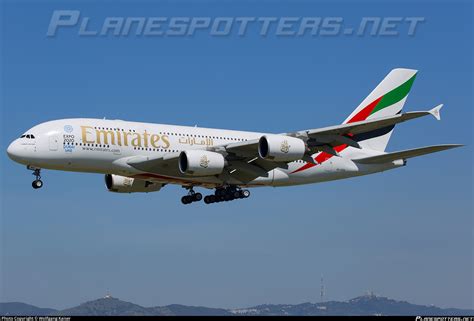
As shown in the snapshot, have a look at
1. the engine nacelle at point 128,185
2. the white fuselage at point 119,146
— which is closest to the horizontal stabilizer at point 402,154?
the white fuselage at point 119,146

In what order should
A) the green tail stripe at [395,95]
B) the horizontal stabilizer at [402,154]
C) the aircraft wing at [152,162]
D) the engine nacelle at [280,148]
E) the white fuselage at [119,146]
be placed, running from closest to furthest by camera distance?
1. the white fuselage at [119,146]
2. the engine nacelle at [280,148]
3. the horizontal stabilizer at [402,154]
4. the aircraft wing at [152,162]
5. the green tail stripe at [395,95]

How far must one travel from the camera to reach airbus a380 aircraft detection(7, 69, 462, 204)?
1812 inches

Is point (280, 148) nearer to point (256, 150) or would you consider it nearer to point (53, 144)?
point (256, 150)

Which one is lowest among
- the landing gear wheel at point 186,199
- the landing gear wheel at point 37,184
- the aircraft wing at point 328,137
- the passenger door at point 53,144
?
the landing gear wheel at point 37,184

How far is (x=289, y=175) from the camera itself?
52.9m

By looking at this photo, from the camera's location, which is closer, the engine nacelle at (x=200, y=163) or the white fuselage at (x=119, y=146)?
the white fuselage at (x=119, y=146)

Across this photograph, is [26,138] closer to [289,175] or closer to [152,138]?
[152,138]

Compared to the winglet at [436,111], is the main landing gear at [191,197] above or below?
below

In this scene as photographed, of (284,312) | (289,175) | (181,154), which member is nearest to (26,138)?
(181,154)

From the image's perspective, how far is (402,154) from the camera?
166 feet

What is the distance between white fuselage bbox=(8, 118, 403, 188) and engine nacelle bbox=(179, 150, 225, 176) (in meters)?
1.82

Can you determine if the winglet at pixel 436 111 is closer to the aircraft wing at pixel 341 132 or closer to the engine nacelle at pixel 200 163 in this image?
the aircraft wing at pixel 341 132

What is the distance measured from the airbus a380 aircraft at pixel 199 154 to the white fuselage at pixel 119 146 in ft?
0.18

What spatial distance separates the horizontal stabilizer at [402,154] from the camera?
46.8 meters
